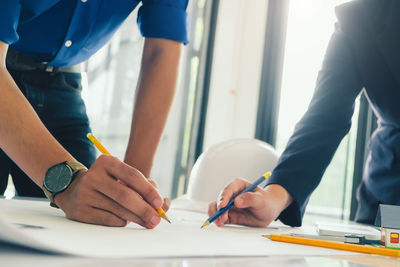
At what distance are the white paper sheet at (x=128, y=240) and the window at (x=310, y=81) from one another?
9.37ft

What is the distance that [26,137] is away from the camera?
70 cm

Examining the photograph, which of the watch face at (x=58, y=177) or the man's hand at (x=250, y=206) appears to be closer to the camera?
the watch face at (x=58, y=177)

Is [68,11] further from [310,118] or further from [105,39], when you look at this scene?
[310,118]

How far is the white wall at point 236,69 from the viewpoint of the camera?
3.85 metres

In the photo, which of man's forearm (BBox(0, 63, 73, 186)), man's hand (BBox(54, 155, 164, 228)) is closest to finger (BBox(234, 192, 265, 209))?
man's hand (BBox(54, 155, 164, 228))

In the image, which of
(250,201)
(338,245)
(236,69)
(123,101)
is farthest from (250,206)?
(236,69)

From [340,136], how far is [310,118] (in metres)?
0.09

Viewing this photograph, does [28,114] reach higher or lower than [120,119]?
higher

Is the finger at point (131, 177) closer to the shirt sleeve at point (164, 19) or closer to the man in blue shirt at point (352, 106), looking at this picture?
the man in blue shirt at point (352, 106)

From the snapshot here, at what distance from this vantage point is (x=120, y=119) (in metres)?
2.69

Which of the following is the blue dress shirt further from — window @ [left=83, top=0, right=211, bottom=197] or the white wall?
the white wall


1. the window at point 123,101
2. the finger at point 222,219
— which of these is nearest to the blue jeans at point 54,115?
the finger at point 222,219

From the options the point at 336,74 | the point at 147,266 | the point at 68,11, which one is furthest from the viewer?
the point at 336,74

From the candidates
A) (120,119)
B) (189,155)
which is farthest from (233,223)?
(189,155)
